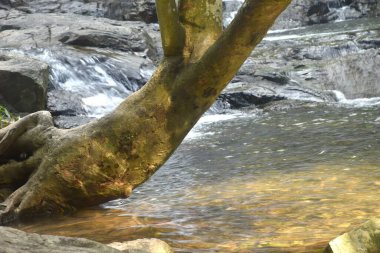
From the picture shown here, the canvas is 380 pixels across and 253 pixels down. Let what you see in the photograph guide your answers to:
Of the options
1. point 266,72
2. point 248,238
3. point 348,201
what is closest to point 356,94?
point 266,72

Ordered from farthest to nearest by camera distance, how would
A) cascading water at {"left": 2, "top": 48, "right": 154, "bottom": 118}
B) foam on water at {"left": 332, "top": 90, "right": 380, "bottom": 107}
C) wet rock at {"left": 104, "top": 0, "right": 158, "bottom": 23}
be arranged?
wet rock at {"left": 104, "top": 0, "right": 158, "bottom": 23} → cascading water at {"left": 2, "top": 48, "right": 154, "bottom": 118} → foam on water at {"left": 332, "top": 90, "right": 380, "bottom": 107}

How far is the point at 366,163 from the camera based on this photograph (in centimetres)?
605

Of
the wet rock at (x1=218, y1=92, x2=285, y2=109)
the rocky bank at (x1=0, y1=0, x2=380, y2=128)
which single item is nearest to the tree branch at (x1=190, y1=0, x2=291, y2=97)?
the rocky bank at (x1=0, y1=0, x2=380, y2=128)

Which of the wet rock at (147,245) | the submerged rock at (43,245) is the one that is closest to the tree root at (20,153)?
the wet rock at (147,245)

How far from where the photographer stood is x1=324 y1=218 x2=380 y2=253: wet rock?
3.12 meters

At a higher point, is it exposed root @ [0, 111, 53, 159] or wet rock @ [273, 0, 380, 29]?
wet rock @ [273, 0, 380, 29]

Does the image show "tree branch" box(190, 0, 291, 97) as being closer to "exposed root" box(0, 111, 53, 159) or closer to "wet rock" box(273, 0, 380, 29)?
"exposed root" box(0, 111, 53, 159)

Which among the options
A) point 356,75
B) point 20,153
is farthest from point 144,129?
point 356,75

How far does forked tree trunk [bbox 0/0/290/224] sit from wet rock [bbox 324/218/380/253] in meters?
1.90

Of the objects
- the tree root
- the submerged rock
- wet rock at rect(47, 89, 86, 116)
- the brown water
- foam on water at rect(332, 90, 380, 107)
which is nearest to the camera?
the submerged rock

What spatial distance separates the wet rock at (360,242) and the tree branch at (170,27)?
2286 mm

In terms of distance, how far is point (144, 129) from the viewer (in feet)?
15.9

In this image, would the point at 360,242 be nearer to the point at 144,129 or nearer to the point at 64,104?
the point at 144,129

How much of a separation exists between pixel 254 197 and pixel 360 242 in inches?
81.0
